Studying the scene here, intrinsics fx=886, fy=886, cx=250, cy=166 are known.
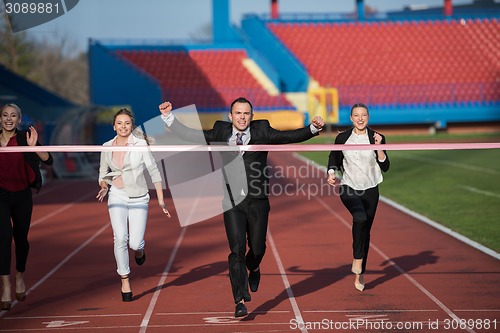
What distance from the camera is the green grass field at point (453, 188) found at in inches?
606

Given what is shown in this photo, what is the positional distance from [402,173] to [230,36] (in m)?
27.7

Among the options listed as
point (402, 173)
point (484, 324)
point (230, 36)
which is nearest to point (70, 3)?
point (484, 324)

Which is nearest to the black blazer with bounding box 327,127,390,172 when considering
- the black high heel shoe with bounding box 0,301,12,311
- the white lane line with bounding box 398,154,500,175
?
the black high heel shoe with bounding box 0,301,12,311

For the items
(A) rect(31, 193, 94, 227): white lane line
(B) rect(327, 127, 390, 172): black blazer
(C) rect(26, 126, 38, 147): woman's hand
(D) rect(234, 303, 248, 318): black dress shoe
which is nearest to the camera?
(D) rect(234, 303, 248, 318): black dress shoe

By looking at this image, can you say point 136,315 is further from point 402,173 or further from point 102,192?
point 402,173

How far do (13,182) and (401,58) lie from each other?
46182mm

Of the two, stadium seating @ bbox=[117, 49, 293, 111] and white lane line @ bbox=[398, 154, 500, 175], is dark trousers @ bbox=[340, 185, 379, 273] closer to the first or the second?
white lane line @ bbox=[398, 154, 500, 175]

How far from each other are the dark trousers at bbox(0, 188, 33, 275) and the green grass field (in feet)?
22.1

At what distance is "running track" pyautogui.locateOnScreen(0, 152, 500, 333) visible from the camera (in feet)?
26.5

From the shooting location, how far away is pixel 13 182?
8.63m

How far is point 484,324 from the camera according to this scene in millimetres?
7789

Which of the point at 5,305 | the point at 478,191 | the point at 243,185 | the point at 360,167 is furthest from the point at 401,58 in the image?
the point at 5,305

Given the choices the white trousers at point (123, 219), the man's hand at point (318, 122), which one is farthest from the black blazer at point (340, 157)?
the white trousers at point (123, 219)

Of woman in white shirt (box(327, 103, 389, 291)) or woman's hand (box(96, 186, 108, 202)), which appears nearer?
woman's hand (box(96, 186, 108, 202))
